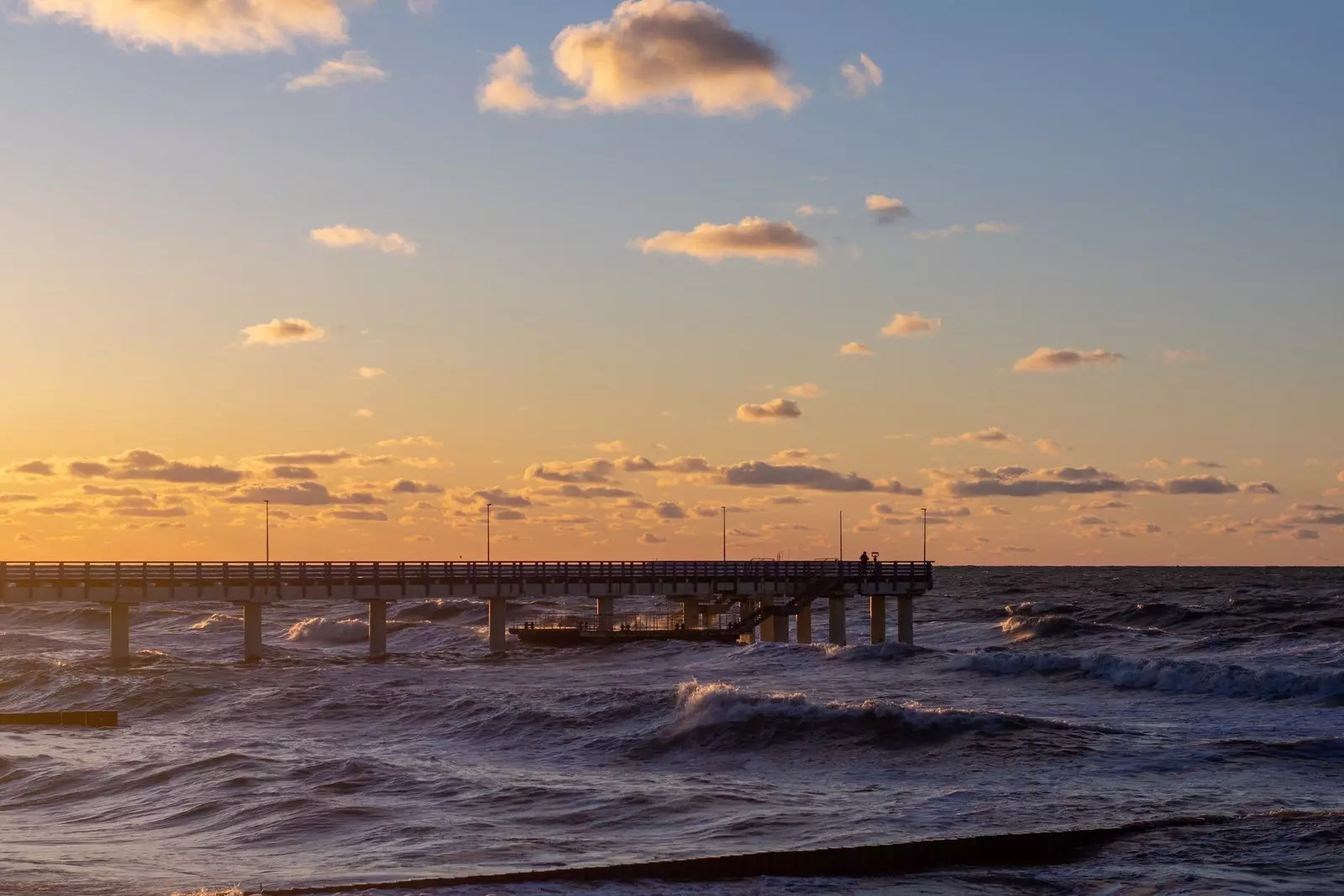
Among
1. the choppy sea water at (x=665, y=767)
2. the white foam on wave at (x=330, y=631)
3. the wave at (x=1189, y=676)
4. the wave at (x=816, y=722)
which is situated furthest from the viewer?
the white foam on wave at (x=330, y=631)

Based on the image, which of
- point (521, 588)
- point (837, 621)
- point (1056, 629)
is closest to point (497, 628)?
point (521, 588)

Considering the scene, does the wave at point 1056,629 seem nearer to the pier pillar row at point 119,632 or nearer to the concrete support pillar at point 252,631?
the concrete support pillar at point 252,631

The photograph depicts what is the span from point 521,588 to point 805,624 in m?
16.2

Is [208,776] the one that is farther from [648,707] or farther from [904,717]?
[904,717]

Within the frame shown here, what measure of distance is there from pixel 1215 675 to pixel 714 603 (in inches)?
1465

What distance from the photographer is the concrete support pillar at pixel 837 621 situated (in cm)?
7950

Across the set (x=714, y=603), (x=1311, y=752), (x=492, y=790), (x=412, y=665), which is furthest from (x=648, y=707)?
(x=714, y=603)

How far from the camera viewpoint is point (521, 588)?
3002 inches

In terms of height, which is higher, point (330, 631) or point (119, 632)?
point (119, 632)

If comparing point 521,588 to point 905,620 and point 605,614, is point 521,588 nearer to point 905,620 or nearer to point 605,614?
point 605,614

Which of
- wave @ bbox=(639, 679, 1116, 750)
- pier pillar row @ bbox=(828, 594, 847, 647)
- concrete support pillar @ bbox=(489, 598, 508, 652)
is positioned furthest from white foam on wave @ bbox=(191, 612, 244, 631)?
wave @ bbox=(639, 679, 1116, 750)

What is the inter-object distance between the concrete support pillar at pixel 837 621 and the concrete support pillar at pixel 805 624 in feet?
4.27

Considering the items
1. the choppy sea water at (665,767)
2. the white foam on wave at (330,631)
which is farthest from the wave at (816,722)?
the white foam on wave at (330,631)

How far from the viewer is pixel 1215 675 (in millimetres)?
50469
